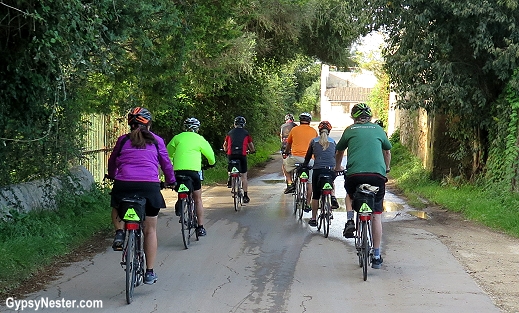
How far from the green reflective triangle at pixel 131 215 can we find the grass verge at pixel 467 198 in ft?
24.4

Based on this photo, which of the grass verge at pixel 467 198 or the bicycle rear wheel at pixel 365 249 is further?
the grass verge at pixel 467 198

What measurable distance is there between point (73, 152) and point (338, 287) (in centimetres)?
565

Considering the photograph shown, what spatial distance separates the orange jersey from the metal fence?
482cm

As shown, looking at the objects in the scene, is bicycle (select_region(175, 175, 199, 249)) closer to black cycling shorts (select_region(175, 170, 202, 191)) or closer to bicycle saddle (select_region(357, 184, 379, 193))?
black cycling shorts (select_region(175, 170, 202, 191))

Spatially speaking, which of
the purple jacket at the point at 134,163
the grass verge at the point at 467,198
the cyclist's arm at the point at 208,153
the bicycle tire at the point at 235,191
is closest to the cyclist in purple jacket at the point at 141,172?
the purple jacket at the point at 134,163

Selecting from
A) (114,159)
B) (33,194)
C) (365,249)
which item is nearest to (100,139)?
(33,194)

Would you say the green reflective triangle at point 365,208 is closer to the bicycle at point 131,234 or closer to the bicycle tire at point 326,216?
the bicycle at point 131,234

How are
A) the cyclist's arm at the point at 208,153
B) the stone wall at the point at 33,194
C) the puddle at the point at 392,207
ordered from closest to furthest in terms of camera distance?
the stone wall at the point at 33,194, the cyclist's arm at the point at 208,153, the puddle at the point at 392,207

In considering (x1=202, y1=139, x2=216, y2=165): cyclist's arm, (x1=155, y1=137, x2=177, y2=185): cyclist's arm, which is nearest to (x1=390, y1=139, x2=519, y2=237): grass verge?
(x1=202, y1=139, x2=216, y2=165): cyclist's arm

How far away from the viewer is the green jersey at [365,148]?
8.42 meters

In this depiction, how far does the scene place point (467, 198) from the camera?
50.1 ft

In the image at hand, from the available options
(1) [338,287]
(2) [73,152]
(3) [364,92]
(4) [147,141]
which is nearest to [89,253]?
(2) [73,152]

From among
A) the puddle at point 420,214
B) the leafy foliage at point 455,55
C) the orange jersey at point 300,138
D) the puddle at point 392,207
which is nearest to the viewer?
the orange jersey at point 300,138
